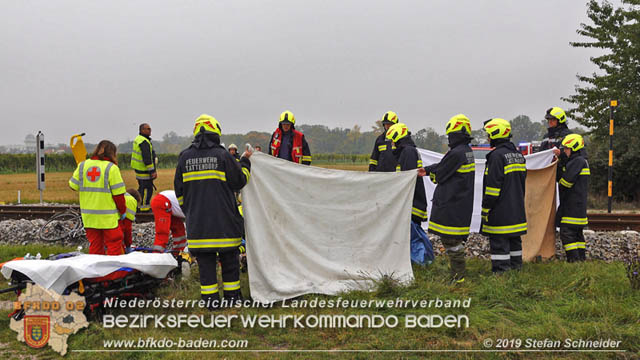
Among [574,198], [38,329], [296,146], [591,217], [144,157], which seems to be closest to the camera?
[38,329]

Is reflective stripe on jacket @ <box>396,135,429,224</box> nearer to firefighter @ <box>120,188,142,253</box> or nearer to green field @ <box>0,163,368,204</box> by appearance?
firefighter @ <box>120,188,142,253</box>

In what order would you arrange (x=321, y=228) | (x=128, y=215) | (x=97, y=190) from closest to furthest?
(x=321, y=228) < (x=97, y=190) < (x=128, y=215)

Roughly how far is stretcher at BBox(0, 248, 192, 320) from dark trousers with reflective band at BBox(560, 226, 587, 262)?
221 inches

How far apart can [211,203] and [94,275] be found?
1.33 metres

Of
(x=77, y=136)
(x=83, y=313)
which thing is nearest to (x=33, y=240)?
(x=77, y=136)

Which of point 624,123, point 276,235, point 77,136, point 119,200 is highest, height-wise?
point 624,123

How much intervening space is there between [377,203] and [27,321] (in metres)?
3.93

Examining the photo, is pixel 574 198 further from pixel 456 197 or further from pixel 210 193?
pixel 210 193

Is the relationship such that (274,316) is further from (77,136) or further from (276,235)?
(77,136)

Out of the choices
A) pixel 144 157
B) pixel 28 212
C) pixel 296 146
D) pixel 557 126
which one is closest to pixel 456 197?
pixel 557 126

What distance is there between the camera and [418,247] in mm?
6504

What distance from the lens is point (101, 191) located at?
5531 millimetres

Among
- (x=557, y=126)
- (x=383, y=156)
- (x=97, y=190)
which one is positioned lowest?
(x=97, y=190)

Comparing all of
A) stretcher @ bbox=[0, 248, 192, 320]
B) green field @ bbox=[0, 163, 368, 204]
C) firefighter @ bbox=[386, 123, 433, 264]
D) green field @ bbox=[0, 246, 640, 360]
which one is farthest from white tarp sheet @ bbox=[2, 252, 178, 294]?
green field @ bbox=[0, 163, 368, 204]
